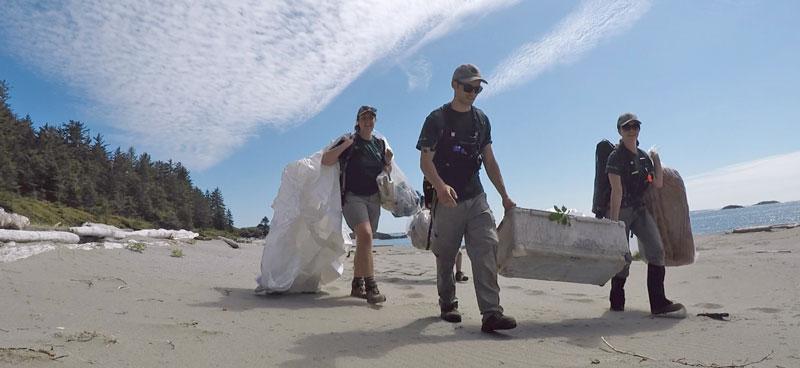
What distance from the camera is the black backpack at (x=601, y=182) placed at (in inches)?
188

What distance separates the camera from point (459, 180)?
377cm

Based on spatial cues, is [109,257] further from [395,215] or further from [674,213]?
[674,213]

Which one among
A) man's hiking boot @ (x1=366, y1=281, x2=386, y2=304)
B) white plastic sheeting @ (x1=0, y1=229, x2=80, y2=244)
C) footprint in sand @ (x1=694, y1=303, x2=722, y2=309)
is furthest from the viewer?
white plastic sheeting @ (x1=0, y1=229, x2=80, y2=244)

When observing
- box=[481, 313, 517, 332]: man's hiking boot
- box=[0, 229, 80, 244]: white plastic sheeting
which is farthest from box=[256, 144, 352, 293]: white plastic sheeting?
box=[0, 229, 80, 244]: white plastic sheeting

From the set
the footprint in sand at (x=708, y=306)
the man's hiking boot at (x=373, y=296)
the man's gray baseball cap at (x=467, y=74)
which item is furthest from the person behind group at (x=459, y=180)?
the footprint in sand at (x=708, y=306)

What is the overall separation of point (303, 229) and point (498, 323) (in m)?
2.40

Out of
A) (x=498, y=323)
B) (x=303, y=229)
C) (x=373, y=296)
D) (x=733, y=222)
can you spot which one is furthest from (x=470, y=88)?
(x=733, y=222)

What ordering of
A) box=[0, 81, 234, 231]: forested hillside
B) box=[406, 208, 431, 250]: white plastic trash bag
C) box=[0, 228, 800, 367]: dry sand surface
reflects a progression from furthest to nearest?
box=[0, 81, 234, 231]: forested hillside, box=[406, 208, 431, 250]: white plastic trash bag, box=[0, 228, 800, 367]: dry sand surface

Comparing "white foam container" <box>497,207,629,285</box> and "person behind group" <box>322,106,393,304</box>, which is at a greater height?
"person behind group" <box>322,106,393,304</box>

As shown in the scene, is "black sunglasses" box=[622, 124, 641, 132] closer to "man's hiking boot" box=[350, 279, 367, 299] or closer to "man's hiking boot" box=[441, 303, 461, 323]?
"man's hiking boot" box=[441, 303, 461, 323]

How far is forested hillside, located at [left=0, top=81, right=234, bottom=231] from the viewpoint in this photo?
126 ft

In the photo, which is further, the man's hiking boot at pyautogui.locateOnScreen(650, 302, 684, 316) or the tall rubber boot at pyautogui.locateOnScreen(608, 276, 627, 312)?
the tall rubber boot at pyautogui.locateOnScreen(608, 276, 627, 312)

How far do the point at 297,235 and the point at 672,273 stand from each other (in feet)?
17.8

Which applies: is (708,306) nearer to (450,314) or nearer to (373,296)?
(450,314)
